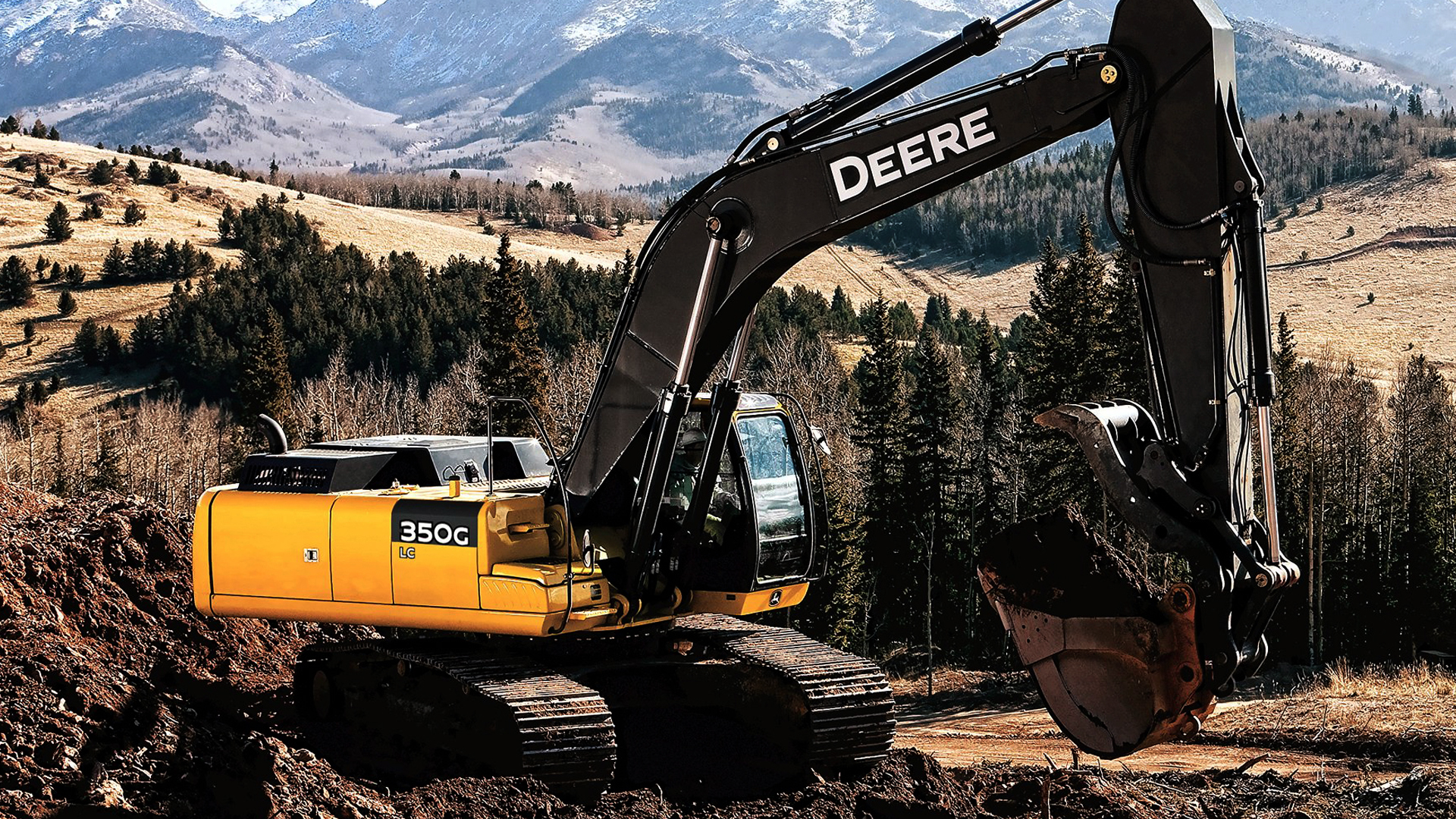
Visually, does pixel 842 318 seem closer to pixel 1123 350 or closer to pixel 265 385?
pixel 265 385

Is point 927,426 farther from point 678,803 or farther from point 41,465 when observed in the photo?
point 41,465

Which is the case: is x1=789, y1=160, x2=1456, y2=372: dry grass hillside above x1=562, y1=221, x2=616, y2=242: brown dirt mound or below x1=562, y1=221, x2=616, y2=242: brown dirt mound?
below

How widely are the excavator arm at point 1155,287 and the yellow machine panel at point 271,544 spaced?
485cm

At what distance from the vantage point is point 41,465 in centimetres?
8056

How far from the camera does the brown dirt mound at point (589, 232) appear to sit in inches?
7485

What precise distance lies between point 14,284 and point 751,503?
116323mm

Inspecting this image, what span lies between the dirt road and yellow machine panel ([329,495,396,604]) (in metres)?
5.68

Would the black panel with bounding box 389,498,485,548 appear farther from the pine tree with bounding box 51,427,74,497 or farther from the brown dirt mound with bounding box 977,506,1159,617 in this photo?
the pine tree with bounding box 51,427,74,497

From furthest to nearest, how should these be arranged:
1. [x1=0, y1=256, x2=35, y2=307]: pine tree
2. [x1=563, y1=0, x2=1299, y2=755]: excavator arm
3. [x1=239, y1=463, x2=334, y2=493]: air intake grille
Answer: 1. [x1=0, y1=256, x2=35, y2=307]: pine tree
2. [x1=239, y1=463, x2=334, y2=493]: air intake grille
3. [x1=563, y1=0, x2=1299, y2=755]: excavator arm

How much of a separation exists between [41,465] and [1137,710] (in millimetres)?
83428

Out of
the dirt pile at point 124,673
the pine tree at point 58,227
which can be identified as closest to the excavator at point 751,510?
the dirt pile at point 124,673

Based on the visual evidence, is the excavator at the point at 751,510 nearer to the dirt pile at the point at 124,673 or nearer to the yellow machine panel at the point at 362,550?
the yellow machine panel at the point at 362,550

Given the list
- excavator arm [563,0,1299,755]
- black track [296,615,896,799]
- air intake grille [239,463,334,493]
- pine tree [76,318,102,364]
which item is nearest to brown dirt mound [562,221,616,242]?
pine tree [76,318,102,364]

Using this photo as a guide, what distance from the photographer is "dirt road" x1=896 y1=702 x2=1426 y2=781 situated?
15.6 meters
